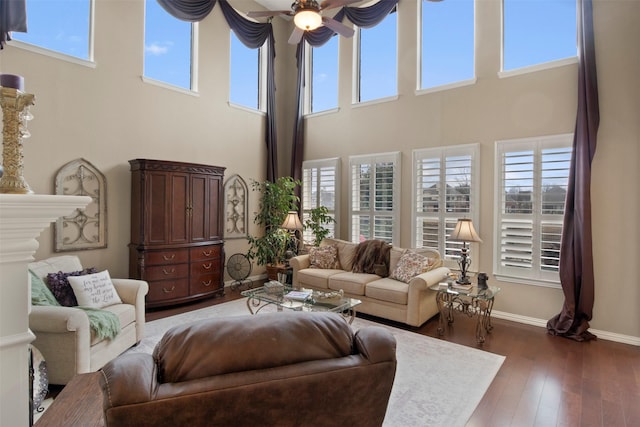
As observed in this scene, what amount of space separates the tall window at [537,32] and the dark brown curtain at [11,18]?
5.69m

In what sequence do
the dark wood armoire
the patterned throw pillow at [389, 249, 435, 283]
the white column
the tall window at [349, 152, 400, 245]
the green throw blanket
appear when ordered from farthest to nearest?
the tall window at [349, 152, 400, 245] → the dark wood armoire → the patterned throw pillow at [389, 249, 435, 283] → the green throw blanket → the white column

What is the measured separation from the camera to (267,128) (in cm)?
665

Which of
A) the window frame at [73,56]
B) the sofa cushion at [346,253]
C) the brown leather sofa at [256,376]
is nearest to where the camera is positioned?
the brown leather sofa at [256,376]

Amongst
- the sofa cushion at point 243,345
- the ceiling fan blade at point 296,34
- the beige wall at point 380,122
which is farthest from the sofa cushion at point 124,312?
the ceiling fan blade at point 296,34

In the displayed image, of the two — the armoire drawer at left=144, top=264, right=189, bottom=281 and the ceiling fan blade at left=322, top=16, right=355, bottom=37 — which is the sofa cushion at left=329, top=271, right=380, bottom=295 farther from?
the ceiling fan blade at left=322, top=16, right=355, bottom=37

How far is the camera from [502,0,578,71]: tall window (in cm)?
414

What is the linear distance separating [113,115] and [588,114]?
5858mm

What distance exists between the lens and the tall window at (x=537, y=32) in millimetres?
4137

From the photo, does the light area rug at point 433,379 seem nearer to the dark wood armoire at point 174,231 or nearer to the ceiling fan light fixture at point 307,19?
the dark wood armoire at point 174,231

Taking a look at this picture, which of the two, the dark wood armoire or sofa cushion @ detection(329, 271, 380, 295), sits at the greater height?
the dark wood armoire

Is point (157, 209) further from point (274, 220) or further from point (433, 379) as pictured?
point (433, 379)

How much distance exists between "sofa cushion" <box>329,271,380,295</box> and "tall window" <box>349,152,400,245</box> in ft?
3.43

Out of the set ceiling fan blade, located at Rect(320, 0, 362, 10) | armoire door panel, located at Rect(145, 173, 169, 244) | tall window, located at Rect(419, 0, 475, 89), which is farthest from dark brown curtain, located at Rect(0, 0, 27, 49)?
tall window, located at Rect(419, 0, 475, 89)

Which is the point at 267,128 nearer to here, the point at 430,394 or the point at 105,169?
the point at 105,169
